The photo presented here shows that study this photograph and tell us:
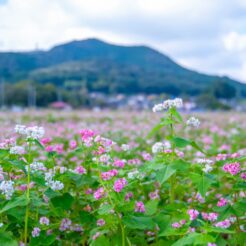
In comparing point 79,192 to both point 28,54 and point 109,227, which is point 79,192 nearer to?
point 109,227

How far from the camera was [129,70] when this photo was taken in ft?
311

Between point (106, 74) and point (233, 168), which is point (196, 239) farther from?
point (106, 74)

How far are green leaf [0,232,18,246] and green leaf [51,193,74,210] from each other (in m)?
0.34

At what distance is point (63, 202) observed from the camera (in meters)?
2.05

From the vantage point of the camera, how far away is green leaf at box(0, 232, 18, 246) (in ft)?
5.52

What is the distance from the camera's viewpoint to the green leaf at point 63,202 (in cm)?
204

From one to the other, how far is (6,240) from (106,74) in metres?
87.9

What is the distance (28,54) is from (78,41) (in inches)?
1814

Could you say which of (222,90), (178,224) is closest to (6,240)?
(178,224)

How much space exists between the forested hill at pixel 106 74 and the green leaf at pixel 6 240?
6295 cm

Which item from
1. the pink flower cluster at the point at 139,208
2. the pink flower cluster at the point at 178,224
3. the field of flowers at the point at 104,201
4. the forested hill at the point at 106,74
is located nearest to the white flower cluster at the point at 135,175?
the field of flowers at the point at 104,201

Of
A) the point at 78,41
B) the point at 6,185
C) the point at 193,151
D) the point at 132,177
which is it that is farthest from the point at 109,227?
the point at 78,41

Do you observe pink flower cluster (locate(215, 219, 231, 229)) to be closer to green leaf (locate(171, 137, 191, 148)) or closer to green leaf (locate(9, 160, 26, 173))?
green leaf (locate(171, 137, 191, 148))

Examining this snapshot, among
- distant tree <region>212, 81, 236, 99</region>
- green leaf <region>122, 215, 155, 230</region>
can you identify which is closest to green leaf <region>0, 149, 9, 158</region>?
green leaf <region>122, 215, 155, 230</region>
